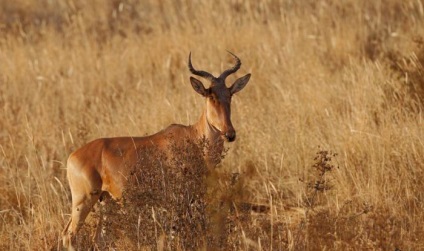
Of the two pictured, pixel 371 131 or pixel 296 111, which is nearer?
pixel 371 131

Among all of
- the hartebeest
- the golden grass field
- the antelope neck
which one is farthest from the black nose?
the golden grass field

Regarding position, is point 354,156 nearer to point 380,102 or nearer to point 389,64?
point 380,102

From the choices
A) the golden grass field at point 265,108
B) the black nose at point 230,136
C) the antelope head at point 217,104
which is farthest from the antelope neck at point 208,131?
the golden grass field at point 265,108

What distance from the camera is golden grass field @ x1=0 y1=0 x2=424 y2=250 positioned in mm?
8047

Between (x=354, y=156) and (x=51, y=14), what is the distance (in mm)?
13116

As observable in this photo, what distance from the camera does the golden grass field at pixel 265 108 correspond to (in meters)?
8.05

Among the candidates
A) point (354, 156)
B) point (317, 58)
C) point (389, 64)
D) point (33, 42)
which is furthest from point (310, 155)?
point (33, 42)

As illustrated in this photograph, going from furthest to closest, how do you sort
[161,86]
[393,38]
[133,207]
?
1. [393,38]
2. [161,86]
3. [133,207]

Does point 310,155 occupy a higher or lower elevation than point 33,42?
lower

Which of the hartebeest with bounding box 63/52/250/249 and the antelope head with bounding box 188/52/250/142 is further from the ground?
the antelope head with bounding box 188/52/250/142

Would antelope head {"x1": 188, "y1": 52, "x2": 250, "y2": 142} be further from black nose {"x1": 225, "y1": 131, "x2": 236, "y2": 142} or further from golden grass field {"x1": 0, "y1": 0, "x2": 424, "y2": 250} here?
golden grass field {"x1": 0, "y1": 0, "x2": 424, "y2": 250}

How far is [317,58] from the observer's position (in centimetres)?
1335

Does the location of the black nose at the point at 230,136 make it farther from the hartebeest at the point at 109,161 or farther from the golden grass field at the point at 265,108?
the golden grass field at the point at 265,108

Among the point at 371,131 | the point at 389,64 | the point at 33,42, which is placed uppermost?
the point at 33,42
